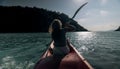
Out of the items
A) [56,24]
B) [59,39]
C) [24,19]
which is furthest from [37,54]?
[24,19]

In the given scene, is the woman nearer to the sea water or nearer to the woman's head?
Answer: the woman's head

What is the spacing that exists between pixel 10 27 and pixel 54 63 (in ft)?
547

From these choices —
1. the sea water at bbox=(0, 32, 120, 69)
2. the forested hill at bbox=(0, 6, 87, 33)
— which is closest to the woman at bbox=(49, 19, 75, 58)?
the sea water at bbox=(0, 32, 120, 69)

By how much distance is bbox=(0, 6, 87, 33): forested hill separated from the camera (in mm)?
170387

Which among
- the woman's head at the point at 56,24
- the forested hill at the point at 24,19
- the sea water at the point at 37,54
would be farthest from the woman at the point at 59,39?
the forested hill at the point at 24,19

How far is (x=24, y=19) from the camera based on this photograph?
184 metres

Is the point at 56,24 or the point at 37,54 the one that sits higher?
the point at 56,24

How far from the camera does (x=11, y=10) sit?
639 ft

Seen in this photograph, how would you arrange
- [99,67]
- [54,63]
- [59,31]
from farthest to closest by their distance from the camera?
1. [99,67]
2. [59,31]
3. [54,63]

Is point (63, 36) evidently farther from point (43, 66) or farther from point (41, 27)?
point (41, 27)

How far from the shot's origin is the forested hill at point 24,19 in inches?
6708

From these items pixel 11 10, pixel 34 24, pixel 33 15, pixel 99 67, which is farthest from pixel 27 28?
pixel 99 67

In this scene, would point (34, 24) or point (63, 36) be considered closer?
point (63, 36)

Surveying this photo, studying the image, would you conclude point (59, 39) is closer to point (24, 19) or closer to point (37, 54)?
point (37, 54)
